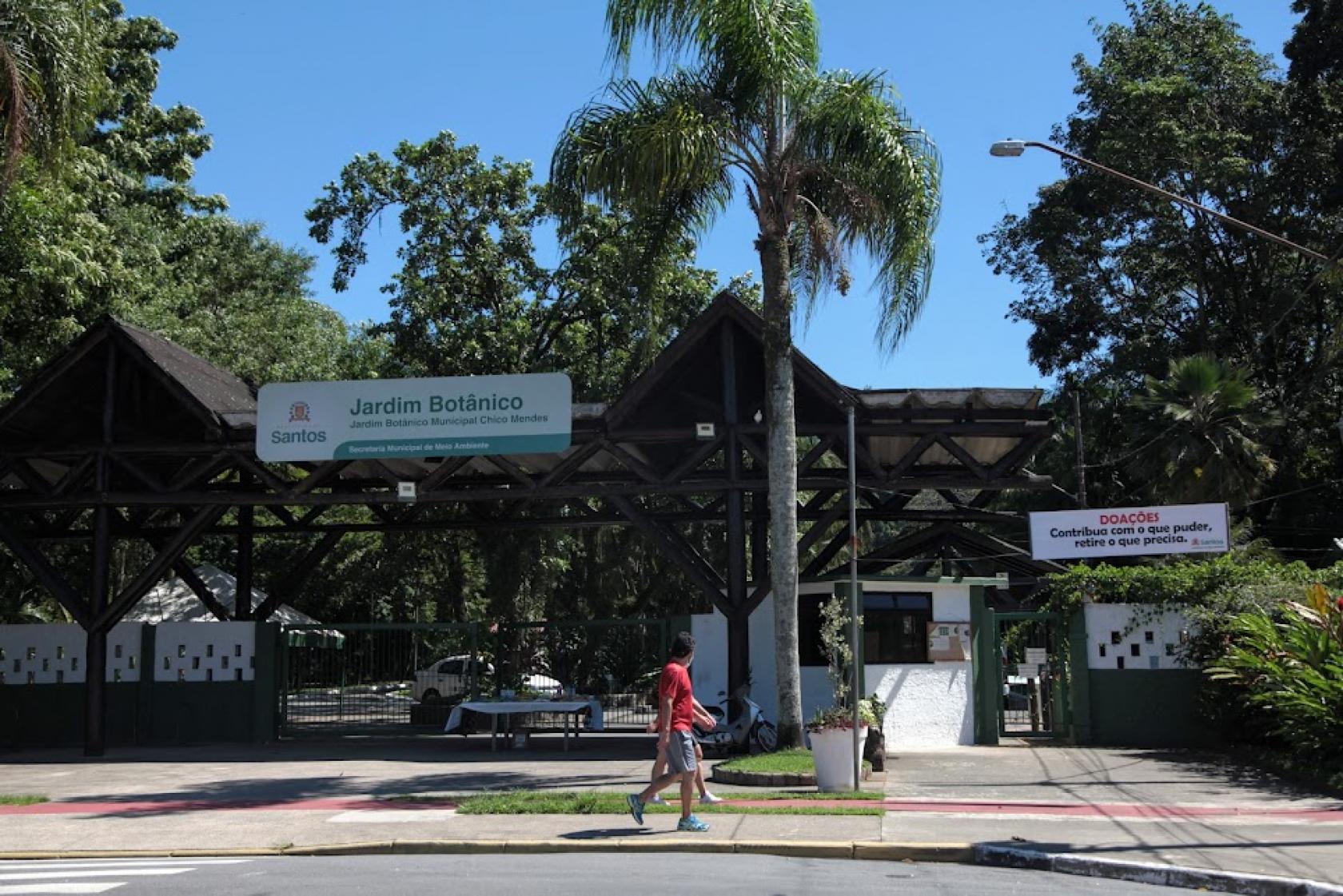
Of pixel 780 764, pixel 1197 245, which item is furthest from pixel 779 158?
pixel 1197 245

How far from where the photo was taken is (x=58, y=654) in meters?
23.2

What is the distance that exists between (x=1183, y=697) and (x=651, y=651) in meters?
18.3

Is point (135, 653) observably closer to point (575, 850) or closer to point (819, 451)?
point (819, 451)

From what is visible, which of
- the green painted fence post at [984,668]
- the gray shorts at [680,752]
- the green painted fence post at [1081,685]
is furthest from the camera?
the green painted fence post at [984,668]

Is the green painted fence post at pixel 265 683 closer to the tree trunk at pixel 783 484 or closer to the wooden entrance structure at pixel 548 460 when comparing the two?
the wooden entrance structure at pixel 548 460

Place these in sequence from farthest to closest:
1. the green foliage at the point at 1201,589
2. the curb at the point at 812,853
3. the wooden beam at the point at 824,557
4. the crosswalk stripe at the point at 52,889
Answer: the wooden beam at the point at 824,557 → the green foliage at the point at 1201,589 → the curb at the point at 812,853 → the crosswalk stripe at the point at 52,889

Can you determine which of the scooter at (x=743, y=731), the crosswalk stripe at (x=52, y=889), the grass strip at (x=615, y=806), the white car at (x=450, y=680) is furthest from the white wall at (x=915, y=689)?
the crosswalk stripe at (x=52, y=889)

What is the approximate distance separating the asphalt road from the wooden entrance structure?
9049mm

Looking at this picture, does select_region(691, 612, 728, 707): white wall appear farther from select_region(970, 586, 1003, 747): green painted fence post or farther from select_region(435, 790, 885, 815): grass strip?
select_region(435, 790, 885, 815): grass strip

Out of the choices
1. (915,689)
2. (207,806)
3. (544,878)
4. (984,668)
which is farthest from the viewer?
(984,668)

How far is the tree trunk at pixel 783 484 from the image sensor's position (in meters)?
17.1

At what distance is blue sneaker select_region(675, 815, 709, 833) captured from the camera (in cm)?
1177

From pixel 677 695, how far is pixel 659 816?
1635mm

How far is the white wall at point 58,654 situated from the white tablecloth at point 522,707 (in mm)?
6055
